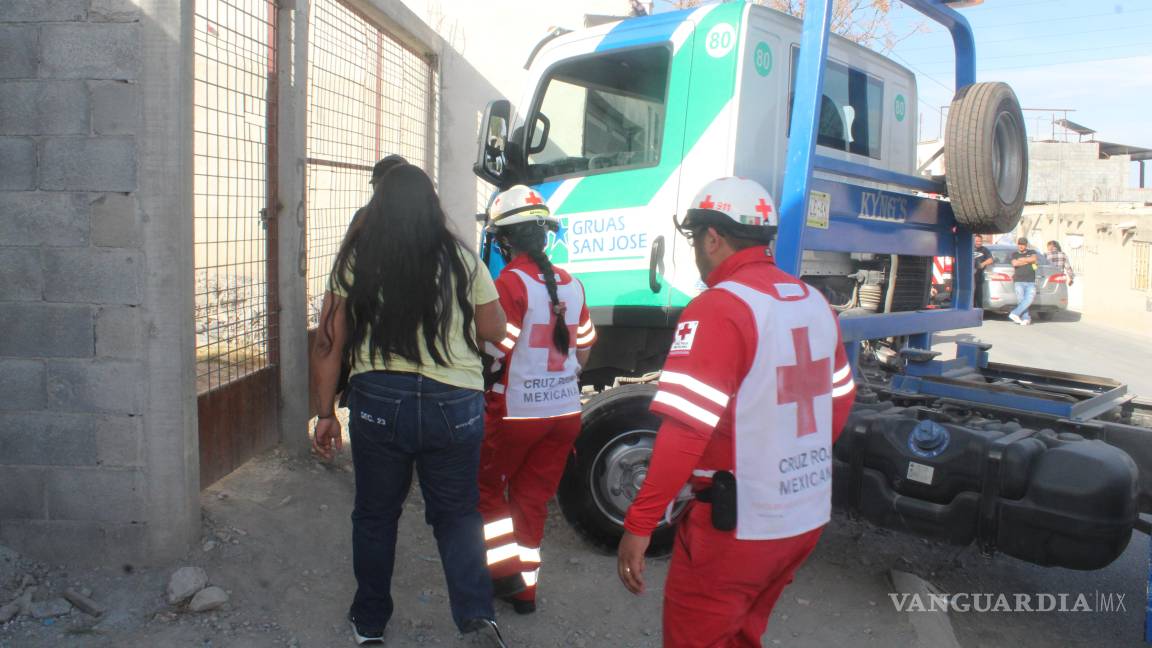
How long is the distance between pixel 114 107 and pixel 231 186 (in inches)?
41.0

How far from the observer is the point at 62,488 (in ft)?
11.4

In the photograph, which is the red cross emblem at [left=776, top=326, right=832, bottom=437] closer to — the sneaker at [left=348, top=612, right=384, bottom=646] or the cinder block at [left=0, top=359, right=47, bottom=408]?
the sneaker at [left=348, top=612, right=384, bottom=646]

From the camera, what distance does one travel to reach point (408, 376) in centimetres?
304

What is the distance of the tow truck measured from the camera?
11.6 feet

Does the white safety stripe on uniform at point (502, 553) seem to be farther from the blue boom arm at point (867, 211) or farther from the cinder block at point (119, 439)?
the blue boom arm at point (867, 211)

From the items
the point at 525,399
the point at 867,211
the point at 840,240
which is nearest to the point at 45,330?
the point at 525,399

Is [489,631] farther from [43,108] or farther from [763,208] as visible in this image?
[43,108]

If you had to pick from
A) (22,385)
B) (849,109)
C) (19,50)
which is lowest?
(22,385)

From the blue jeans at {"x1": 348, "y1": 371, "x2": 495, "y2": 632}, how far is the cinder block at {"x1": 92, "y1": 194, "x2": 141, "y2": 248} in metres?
1.06

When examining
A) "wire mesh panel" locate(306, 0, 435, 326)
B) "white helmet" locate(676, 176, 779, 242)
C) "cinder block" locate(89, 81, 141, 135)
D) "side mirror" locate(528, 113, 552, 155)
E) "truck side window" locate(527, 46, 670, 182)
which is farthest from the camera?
"wire mesh panel" locate(306, 0, 435, 326)

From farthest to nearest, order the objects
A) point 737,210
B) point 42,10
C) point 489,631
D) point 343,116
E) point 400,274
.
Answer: point 343,116, point 42,10, point 489,631, point 400,274, point 737,210

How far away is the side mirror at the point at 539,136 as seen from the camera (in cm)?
484

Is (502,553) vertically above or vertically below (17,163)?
below

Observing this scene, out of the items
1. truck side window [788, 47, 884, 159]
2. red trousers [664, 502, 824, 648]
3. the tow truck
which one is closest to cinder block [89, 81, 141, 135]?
the tow truck
